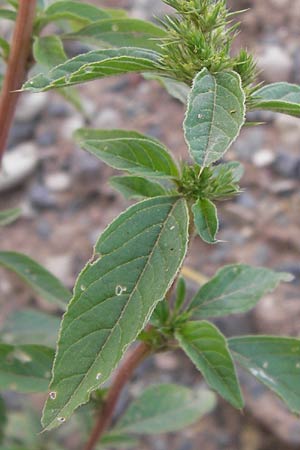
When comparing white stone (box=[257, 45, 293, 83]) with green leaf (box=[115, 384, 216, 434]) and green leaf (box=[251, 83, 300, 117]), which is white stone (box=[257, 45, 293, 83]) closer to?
green leaf (box=[115, 384, 216, 434])

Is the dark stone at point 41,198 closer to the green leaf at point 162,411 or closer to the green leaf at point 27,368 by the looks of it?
the green leaf at point 162,411

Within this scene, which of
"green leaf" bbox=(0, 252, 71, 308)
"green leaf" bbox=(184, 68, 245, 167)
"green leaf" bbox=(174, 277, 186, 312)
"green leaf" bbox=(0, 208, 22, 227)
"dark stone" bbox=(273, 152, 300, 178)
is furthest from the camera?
"dark stone" bbox=(273, 152, 300, 178)

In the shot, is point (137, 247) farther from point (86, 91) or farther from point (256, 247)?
point (86, 91)

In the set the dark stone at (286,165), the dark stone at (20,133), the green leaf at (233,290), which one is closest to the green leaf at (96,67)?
the green leaf at (233,290)

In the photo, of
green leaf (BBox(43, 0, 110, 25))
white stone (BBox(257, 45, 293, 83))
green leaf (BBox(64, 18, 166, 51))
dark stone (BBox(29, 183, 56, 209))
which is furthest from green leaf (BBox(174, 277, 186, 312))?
white stone (BBox(257, 45, 293, 83))

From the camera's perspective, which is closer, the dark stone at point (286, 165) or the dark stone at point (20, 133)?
the dark stone at point (286, 165)

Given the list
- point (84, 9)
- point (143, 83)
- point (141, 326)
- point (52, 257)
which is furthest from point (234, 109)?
point (143, 83)
